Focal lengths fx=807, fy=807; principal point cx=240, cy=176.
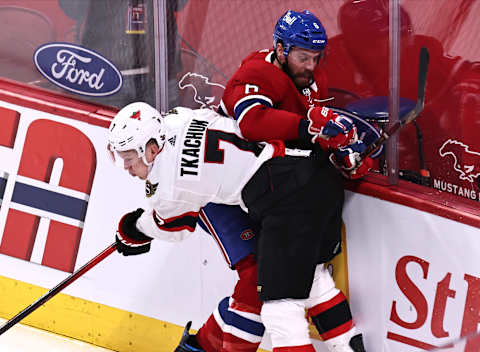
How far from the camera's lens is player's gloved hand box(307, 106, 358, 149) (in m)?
2.25

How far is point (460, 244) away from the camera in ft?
7.50

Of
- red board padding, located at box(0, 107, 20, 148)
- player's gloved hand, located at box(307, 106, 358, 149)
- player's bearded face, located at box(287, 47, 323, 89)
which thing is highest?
player's bearded face, located at box(287, 47, 323, 89)

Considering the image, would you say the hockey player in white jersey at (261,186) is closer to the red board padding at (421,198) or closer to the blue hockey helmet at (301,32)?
the red board padding at (421,198)

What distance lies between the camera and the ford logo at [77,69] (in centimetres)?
291

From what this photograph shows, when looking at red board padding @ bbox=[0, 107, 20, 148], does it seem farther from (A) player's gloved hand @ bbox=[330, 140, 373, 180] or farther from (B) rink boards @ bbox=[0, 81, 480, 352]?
(A) player's gloved hand @ bbox=[330, 140, 373, 180]

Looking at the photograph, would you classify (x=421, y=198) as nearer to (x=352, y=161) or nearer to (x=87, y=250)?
(x=352, y=161)

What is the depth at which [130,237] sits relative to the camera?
2607 mm

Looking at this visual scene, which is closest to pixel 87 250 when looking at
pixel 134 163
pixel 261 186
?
pixel 134 163

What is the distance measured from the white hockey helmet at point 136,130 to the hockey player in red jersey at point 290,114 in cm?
24

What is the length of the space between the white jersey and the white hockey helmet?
0.16 ft

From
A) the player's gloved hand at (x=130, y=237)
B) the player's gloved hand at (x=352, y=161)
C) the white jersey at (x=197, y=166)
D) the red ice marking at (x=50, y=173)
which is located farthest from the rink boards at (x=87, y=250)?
the white jersey at (x=197, y=166)

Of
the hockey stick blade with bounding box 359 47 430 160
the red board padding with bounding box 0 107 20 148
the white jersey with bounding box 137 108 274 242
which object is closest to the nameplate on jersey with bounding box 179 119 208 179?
the white jersey with bounding box 137 108 274 242

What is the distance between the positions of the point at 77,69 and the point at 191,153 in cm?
84

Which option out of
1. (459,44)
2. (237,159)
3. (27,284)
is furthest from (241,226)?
(27,284)
